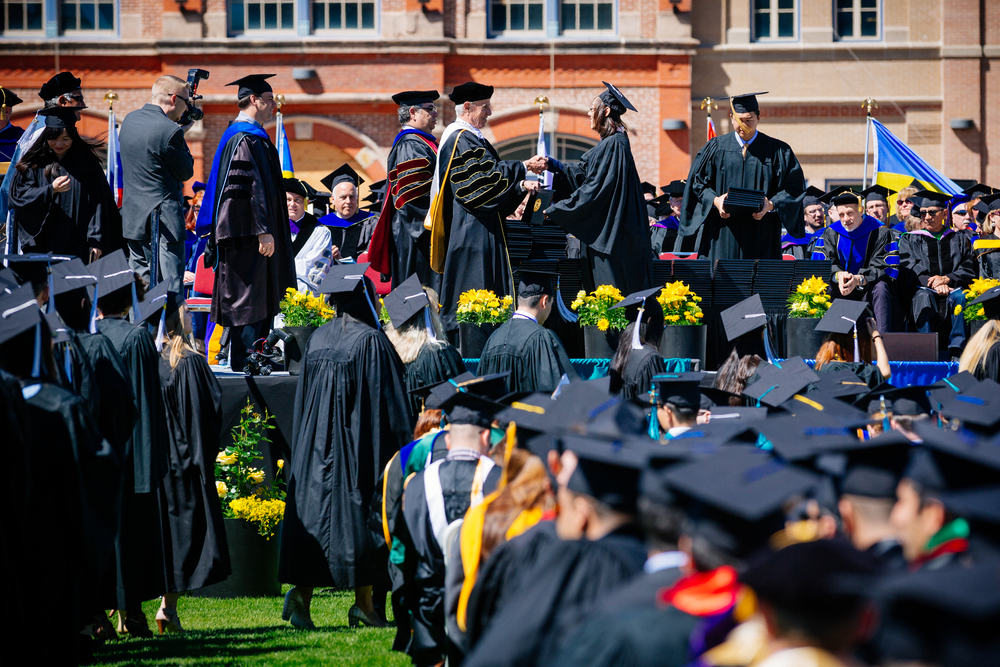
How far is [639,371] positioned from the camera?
7.16 m

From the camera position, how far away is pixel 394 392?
6883mm

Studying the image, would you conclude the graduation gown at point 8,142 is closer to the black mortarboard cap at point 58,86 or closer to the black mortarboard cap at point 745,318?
the black mortarboard cap at point 58,86

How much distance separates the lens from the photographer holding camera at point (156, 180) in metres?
9.10

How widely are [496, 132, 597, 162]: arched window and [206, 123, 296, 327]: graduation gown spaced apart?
11480mm

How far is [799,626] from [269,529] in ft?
19.7

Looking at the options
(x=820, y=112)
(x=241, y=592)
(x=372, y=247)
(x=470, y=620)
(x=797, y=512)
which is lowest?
(x=241, y=592)

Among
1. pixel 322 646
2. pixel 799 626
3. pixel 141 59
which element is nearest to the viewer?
pixel 799 626

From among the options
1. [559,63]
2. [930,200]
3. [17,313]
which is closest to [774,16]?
[559,63]

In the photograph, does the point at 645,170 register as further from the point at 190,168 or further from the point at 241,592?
the point at 241,592

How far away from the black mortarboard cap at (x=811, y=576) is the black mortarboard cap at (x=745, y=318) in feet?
17.4

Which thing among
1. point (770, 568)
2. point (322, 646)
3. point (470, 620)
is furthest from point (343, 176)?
point (770, 568)

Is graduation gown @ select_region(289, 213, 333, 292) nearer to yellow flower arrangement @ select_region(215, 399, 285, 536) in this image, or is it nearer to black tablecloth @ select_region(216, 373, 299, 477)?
black tablecloth @ select_region(216, 373, 299, 477)

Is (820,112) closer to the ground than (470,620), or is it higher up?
higher up

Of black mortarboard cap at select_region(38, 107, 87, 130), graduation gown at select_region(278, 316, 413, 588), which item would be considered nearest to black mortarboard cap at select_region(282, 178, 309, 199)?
black mortarboard cap at select_region(38, 107, 87, 130)
